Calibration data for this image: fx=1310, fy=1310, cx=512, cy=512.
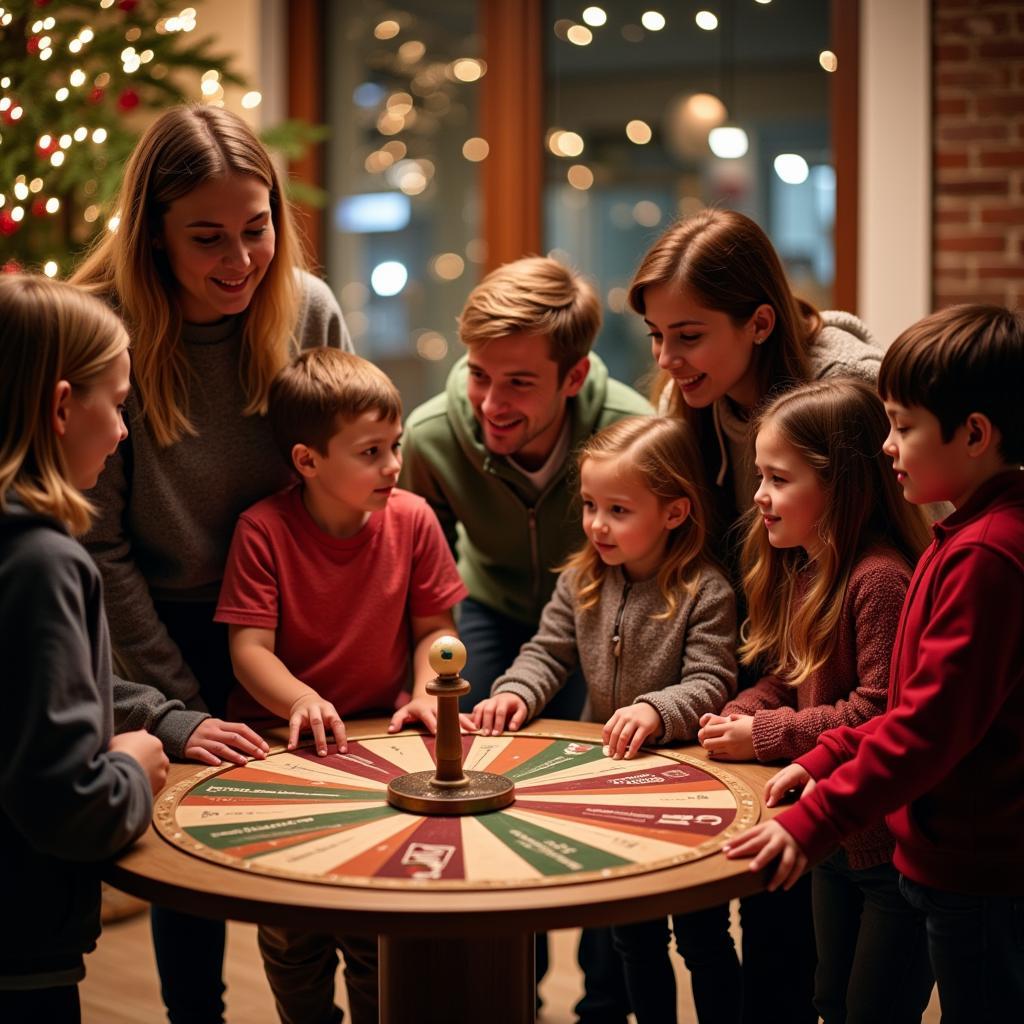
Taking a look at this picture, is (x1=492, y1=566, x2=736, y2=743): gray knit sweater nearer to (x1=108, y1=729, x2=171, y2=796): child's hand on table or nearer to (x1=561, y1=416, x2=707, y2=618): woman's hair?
(x1=561, y1=416, x2=707, y2=618): woman's hair

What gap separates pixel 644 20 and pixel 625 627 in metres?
4.11

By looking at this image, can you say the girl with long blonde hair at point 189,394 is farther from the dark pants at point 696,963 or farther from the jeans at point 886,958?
the jeans at point 886,958

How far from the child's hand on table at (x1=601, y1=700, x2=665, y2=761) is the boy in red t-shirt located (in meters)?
0.37

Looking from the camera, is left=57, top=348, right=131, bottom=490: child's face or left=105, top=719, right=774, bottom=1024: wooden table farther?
left=57, top=348, right=131, bottom=490: child's face

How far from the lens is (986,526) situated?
1885 millimetres

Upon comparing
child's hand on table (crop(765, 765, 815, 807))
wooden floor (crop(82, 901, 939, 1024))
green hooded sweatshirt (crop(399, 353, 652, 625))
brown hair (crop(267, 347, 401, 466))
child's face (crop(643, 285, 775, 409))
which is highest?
child's face (crop(643, 285, 775, 409))

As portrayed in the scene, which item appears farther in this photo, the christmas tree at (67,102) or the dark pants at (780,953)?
the christmas tree at (67,102)

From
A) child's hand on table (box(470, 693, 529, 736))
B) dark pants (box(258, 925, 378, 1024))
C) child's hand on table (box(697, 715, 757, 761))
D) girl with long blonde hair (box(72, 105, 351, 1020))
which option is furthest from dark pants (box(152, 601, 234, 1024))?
child's hand on table (box(697, 715, 757, 761))

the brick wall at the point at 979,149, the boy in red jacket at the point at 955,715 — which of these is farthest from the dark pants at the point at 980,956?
the brick wall at the point at 979,149

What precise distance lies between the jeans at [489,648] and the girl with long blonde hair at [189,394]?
26.2 inches

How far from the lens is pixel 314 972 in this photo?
2580mm

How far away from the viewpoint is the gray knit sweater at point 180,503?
2.52 meters

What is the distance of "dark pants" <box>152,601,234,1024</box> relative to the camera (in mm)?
2607

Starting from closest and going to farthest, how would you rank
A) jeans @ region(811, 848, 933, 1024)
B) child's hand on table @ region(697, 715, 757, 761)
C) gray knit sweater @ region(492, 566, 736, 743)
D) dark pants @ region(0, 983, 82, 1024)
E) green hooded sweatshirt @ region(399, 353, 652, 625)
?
dark pants @ region(0, 983, 82, 1024), jeans @ region(811, 848, 933, 1024), child's hand on table @ region(697, 715, 757, 761), gray knit sweater @ region(492, 566, 736, 743), green hooded sweatshirt @ region(399, 353, 652, 625)
